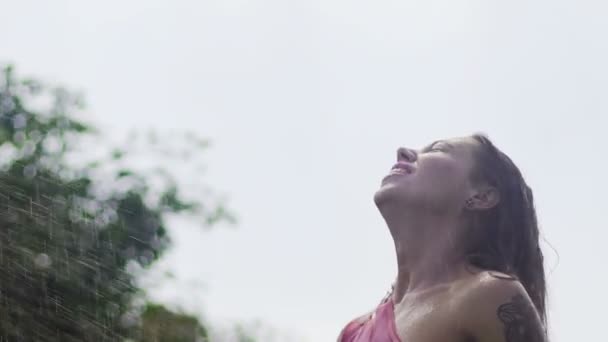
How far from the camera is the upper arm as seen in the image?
9.55 ft

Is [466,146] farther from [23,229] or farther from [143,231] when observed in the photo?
[143,231]

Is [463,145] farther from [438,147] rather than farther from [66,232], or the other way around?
[66,232]

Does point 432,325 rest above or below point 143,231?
below

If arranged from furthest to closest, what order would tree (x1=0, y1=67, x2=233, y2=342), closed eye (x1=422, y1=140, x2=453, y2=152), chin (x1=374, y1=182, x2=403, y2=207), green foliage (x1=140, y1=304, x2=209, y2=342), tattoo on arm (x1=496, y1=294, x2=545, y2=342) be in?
green foliage (x1=140, y1=304, x2=209, y2=342)
tree (x1=0, y1=67, x2=233, y2=342)
closed eye (x1=422, y1=140, x2=453, y2=152)
chin (x1=374, y1=182, x2=403, y2=207)
tattoo on arm (x1=496, y1=294, x2=545, y2=342)

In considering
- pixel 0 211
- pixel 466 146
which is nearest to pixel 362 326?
pixel 466 146

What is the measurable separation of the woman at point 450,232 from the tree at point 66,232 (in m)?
5.30

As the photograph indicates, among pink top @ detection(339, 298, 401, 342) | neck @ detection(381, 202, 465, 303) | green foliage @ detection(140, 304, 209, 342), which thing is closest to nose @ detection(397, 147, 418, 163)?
neck @ detection(381, 202, 465, 303)

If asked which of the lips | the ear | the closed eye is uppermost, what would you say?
the closed eye

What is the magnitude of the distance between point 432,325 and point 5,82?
1957cm

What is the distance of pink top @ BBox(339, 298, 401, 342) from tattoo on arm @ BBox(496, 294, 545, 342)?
302mm

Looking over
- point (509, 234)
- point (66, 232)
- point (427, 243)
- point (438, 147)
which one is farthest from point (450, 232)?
point (66, 232)

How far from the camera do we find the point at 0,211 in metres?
9.92

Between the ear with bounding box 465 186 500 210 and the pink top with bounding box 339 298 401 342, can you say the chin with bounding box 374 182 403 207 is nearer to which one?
the ear with bounding box 465 186 500 210

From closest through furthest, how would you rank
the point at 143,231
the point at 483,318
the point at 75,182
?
the point at 483,318 < the point at 75,182 < the point at 143,231
